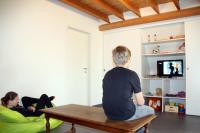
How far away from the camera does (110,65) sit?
5.96m

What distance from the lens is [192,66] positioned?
450cm

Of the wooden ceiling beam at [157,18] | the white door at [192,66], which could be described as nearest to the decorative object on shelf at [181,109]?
the white door at [192,66]

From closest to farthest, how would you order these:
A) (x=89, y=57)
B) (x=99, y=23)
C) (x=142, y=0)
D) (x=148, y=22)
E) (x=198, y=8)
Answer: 1. (x=198, y=8)
2. (x=142, y=0)
3. (x=148, y=22)
4. (x=89, y=57)
5. (x=99, y=23)

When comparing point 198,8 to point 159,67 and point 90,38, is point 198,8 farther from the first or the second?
point 90,38

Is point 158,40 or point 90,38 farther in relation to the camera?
point 90,38

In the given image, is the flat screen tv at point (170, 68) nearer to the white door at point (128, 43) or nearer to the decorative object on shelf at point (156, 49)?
the decorative object on shelf at point (156, 49)

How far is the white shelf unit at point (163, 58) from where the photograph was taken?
5.00m

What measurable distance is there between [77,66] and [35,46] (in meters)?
1.47

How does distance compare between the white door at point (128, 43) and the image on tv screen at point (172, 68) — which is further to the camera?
the white door at point (128, 43)

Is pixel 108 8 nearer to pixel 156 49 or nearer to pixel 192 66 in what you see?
pixel 156 49

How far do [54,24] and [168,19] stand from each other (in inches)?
111

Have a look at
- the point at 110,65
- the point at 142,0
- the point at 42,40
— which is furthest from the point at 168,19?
the point at 42,40

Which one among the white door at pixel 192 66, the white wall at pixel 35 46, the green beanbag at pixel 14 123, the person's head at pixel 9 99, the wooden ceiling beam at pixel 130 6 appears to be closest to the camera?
the green beanbag at pixel 14 123

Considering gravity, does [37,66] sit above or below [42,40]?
below
